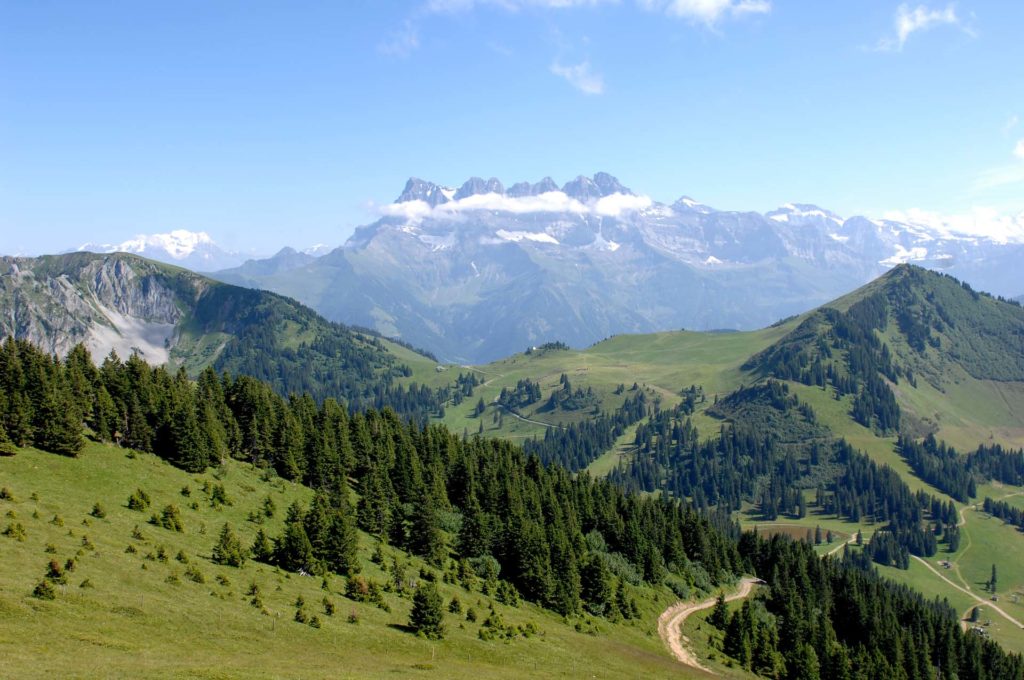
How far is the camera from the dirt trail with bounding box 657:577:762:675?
311 feet

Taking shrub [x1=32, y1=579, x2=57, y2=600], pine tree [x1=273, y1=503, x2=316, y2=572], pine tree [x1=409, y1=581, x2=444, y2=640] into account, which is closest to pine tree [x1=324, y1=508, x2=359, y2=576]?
pine tree [x1=273, y1=503, x2=316, y2=572]

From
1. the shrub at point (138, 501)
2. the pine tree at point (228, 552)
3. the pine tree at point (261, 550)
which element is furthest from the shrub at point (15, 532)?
the pine tree at point (261, 550)

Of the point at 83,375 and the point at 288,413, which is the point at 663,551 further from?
the point at 83,375

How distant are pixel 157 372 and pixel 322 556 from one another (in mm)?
65685

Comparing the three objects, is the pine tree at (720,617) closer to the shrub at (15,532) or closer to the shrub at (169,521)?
the shrub at (169,521)

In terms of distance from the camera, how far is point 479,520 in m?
106

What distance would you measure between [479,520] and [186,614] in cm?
5647

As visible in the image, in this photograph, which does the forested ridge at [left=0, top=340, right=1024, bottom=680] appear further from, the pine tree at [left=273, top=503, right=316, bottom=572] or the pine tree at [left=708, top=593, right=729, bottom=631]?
the pine tree at [left=708, top=593, right=729, bottom=631]

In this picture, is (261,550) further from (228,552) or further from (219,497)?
(219,497)

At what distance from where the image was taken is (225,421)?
11644 centimetres

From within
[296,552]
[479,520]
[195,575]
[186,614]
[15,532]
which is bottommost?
[479,520]

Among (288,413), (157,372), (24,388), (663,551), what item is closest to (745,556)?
(663,551)

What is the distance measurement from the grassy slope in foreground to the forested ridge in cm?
521

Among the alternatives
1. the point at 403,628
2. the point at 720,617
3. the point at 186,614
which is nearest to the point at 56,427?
the point at 186,614
